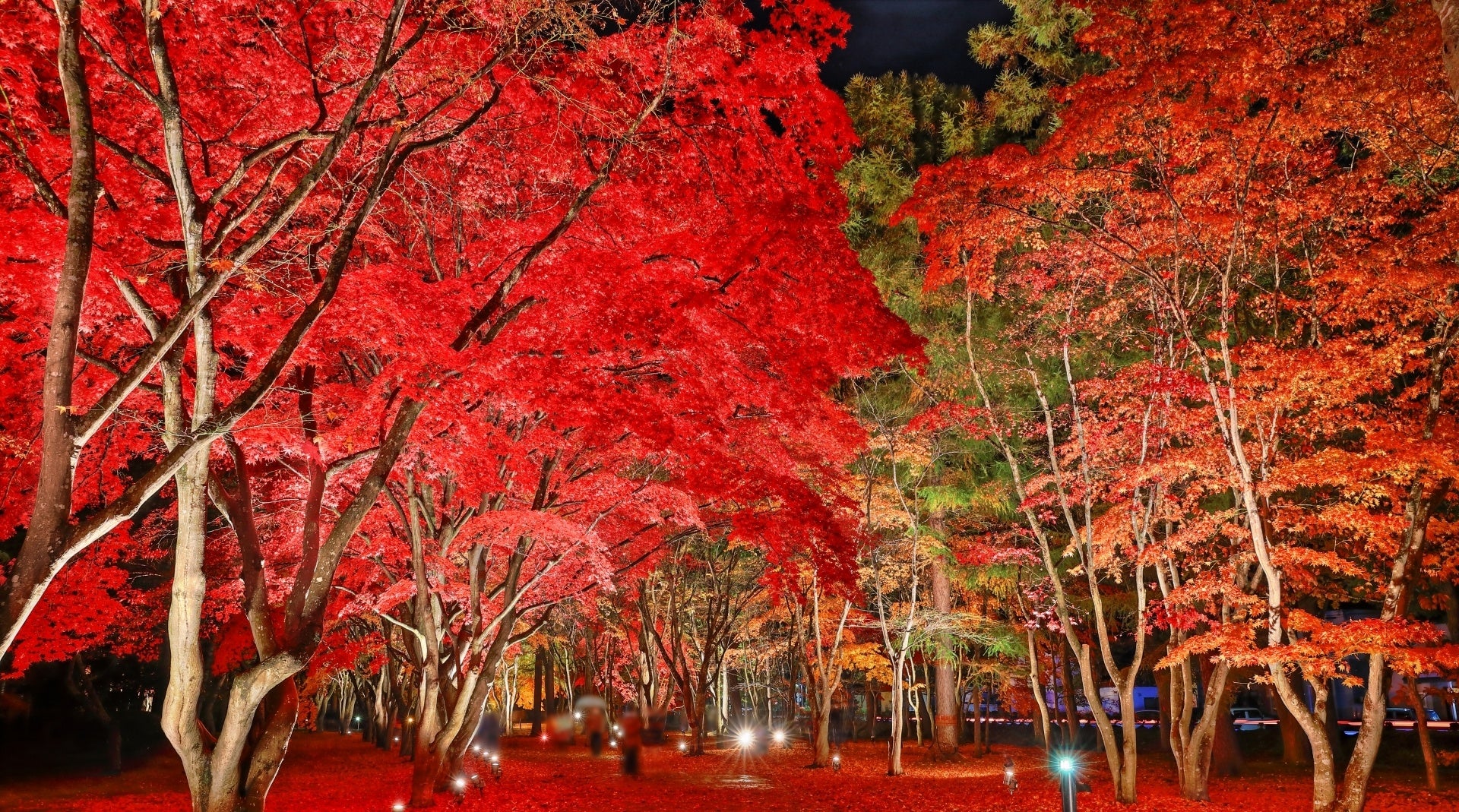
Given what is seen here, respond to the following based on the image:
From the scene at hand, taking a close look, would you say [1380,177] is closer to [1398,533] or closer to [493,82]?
[1398,533]

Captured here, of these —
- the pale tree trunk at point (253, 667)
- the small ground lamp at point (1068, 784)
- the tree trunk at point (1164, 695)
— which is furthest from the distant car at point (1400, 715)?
the pale tree trunk at point (253, 667)

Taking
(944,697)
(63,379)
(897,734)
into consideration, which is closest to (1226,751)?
(897,734)

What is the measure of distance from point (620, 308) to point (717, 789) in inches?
477

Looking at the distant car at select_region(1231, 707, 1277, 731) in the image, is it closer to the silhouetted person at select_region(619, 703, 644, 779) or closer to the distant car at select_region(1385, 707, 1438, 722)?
the distant car at select_region(1385, 707, 1438, 722)

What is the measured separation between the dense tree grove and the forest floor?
1.71m

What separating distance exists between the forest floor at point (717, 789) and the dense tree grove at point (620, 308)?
1.71 m

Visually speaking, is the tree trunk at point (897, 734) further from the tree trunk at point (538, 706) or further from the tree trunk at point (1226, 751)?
the tree trunk at point (538, 706)

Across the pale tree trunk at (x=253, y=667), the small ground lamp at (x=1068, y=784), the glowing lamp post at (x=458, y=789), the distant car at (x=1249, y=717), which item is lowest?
the distant car at (x=1249, y=717)

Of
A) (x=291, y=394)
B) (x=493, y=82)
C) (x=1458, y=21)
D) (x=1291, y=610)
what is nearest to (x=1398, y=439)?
(x=1291, y=610)

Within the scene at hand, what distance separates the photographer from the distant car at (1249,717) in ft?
121

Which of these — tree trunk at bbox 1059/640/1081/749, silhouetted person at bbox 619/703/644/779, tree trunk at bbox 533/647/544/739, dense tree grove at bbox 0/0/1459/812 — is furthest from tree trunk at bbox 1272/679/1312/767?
tree trunk at bbox 533/647/544/739

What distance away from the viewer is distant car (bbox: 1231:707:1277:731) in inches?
1454

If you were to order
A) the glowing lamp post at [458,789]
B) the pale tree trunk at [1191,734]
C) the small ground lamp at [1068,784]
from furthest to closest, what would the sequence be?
the glowing lamp post at [458,789] → the pale tree trunk at [1191,734] → the small ground lamp at [1068,784]

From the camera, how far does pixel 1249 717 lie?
4031cm
